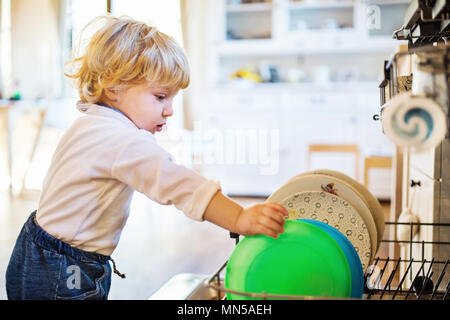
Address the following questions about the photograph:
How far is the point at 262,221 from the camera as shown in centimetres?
65

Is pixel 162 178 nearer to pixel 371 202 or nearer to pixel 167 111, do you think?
pixel 167 111

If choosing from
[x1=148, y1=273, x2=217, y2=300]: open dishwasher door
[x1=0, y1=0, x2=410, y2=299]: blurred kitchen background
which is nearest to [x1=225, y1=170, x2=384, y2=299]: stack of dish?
[x1=148, y1=273, x2=217, y2=300]: open dishwasher door

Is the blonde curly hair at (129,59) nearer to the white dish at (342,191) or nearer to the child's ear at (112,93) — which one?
the child's ear at (112,93)

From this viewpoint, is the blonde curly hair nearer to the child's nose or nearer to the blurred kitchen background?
the child's nose

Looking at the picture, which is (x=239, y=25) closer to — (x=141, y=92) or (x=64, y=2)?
(x=64, y=2)

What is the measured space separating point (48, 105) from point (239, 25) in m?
1.94

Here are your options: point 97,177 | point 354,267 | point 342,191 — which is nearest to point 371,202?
point 342,191

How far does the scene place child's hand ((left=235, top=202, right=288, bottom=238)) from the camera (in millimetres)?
648

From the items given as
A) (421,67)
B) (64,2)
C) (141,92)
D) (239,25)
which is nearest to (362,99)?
(239,25)

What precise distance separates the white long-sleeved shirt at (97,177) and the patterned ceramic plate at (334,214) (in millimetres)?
324

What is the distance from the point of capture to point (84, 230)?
0.86 m

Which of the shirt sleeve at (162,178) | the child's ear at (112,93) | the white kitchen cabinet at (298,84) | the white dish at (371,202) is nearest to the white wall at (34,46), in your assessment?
the white kitchen cabinet at (298,84)

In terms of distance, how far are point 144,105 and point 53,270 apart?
13.1 inches

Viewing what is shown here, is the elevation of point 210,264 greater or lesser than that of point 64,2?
lesser
